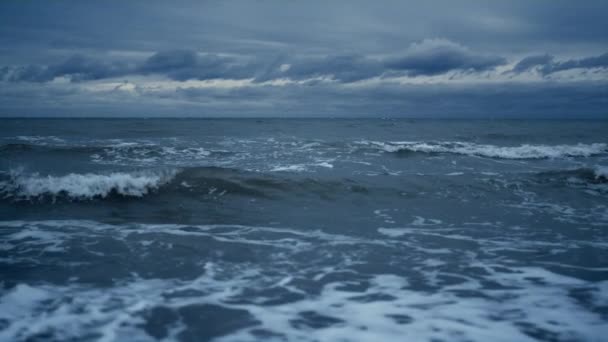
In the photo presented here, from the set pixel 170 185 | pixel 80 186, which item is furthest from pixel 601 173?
pixel 80 186

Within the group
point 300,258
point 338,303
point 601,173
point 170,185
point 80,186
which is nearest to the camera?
point 338,303

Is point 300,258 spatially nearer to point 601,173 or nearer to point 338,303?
point 338,303

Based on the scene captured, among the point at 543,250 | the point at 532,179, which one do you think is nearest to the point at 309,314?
the point at 543,250

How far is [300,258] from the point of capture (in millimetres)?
6281

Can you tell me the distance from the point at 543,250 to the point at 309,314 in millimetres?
4522

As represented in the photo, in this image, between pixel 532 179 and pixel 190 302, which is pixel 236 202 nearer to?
pixel 190 302

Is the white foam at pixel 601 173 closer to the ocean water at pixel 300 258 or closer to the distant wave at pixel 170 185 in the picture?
the ocean water at pixel 300 258

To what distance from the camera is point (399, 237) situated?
24.4 ft

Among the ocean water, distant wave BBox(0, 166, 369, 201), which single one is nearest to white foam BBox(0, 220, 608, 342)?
the ocean water

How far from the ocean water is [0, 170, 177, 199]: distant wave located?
43 millimetres

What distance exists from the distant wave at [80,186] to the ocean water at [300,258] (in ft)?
0.14

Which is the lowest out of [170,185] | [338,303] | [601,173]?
[338,303]

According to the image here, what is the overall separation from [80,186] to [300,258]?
7.28 metres

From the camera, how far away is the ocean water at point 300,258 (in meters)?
4.20
